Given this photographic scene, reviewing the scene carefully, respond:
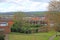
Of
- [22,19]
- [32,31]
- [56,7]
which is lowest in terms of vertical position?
[32,31]

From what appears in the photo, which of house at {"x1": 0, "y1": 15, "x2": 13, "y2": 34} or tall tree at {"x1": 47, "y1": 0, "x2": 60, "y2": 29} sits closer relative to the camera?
tall tree at {"x1": 47, "y1": 0, "x2": 60, "y2": 29}

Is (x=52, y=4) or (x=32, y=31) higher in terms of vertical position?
(x=52, y=4)

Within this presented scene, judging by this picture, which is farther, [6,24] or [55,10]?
[6,24]

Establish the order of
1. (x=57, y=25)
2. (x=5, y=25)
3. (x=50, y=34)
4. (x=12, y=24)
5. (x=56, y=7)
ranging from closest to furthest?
1. (x=56, y=7)
2. (x=57, y=25)
3. (x=50, y=34)
4. (x=5, y=25)
5. (x=12, y=24)

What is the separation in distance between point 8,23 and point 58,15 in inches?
376

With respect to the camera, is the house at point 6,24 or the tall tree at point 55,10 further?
the house at point 6,24

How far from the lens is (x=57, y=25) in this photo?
1226cm

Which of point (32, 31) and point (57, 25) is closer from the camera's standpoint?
point (57, 25)

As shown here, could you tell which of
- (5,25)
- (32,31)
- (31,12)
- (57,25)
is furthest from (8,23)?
(57,25)

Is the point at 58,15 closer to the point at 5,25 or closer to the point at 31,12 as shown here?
the point at 31,12

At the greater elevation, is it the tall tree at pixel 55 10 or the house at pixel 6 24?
the tall tree at pixel 55 10

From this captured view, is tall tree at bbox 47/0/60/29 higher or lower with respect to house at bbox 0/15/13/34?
higher

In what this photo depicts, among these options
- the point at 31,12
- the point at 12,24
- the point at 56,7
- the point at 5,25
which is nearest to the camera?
the point at 56,7

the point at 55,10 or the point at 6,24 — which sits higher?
the point at 55,10
